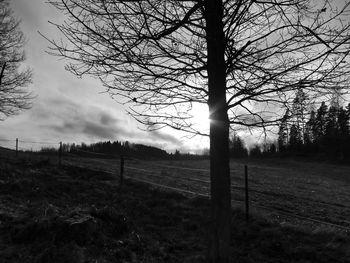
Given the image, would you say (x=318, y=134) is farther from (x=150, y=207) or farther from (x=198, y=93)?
(x=150, y=207)

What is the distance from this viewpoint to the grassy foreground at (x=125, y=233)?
5.61m

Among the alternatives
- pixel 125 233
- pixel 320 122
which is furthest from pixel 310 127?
pixel 125 233

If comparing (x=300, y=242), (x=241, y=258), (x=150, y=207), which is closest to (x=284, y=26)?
(x=241, y=258)

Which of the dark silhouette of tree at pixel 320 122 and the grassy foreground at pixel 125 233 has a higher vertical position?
the dark silhouette of tree at pixel 320 122

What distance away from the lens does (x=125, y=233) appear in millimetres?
6758

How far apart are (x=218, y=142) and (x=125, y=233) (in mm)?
3160

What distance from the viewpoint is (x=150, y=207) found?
32.5 ft

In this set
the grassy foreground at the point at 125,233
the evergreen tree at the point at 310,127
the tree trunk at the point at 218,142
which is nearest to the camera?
the tree trunk at the point at 218,142

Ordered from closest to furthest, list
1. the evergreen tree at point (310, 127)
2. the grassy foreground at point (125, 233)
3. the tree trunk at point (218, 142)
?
1. the tree trunk at point (218, 142)
2. the evergreen tree at point (310, 127)
3. the grassy foreground at point (125, 233)

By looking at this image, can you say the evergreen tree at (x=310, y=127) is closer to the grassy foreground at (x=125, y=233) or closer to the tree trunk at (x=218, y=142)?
the tree trunk at (x=218, y=142)

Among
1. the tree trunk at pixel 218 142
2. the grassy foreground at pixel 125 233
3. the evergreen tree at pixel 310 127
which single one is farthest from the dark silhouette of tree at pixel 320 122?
the grassy foreground at pixel 125 233

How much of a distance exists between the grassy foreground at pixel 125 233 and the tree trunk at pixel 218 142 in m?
1.77

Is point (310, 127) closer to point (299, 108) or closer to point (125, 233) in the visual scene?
point (299, 108)

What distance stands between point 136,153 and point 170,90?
44.6 m
